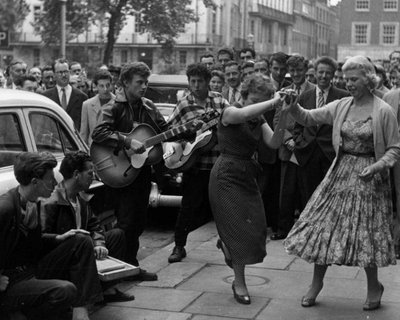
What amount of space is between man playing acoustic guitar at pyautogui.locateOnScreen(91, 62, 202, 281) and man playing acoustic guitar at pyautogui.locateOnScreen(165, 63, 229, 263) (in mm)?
766

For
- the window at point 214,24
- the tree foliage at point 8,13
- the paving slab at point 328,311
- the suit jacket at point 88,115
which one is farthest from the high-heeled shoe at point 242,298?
the window at point 214,24

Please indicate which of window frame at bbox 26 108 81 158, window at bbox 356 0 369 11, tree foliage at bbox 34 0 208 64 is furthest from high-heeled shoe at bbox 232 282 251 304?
window at bbox 356 0 369 11

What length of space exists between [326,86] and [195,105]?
1807 millimetres

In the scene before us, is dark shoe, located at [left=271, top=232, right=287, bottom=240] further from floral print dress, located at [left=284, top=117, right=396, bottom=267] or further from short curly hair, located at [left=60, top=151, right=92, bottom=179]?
short curly hair, located at [left=60, top=151, right=92, bottom=179]


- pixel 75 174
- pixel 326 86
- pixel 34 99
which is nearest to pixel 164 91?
pixel 326 86

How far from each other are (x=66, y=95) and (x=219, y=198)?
5330 millimetres

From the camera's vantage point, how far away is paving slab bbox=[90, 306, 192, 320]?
6.51 metres

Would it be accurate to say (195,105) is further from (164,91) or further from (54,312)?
(164,91)

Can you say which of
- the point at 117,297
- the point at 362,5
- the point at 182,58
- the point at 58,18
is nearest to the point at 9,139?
the point at 117,297

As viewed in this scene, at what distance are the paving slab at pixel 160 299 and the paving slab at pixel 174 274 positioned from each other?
17 centimetres

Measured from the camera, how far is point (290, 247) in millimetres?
6723

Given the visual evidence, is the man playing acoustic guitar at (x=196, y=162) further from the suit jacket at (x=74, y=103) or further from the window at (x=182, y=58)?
the window at (x=182, y=58)

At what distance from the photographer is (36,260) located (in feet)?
19.4

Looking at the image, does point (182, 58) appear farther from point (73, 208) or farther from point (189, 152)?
point (73, 208)
